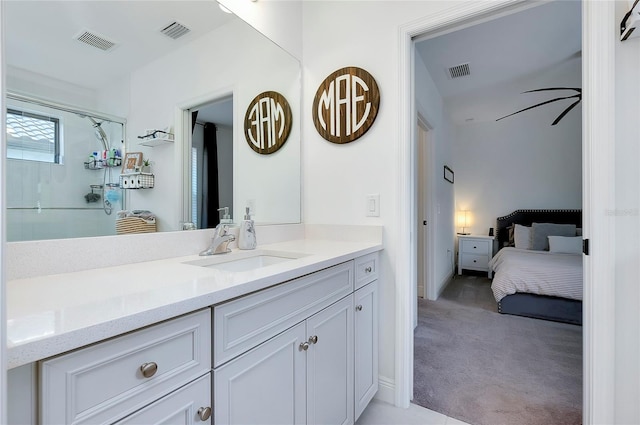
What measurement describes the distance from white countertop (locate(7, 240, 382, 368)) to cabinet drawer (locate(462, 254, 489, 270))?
15.2 ft

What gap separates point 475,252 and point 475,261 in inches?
5.9

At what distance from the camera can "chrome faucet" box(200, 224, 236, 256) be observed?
137 cm

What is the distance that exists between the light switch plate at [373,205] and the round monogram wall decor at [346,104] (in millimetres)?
373

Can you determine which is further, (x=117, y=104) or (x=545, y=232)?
(x=545, y=232)

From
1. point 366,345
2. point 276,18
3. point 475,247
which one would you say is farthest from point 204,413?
point 475,247

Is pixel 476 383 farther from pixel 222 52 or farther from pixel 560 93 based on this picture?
pixel 560 93

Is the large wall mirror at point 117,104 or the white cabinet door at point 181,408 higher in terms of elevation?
the large wall mirror at point 117,104

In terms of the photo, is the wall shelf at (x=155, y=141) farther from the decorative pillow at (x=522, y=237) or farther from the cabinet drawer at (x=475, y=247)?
the decorative pillow at (x=522, y=237)

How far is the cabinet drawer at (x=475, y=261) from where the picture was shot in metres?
4.89

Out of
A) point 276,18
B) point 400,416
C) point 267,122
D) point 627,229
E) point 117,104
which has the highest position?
point 276,18

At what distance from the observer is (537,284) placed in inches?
118

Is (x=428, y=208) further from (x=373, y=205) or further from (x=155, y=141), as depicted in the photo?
(x=155, y=141)

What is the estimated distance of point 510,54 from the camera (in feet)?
9.73

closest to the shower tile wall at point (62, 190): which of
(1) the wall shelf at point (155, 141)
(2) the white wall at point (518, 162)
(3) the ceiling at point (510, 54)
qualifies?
(1) the wall shelf at point (155, 141)
